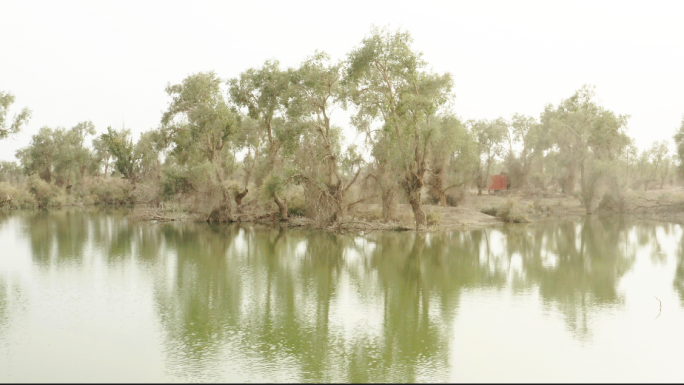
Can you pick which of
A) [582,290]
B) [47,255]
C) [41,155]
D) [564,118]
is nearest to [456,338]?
[582,290]

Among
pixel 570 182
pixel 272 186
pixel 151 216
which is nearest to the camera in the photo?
pixel 272 186

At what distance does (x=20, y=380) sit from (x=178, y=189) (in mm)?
32565

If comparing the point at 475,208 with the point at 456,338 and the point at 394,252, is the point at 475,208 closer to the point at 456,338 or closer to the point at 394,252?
the point at 394,252

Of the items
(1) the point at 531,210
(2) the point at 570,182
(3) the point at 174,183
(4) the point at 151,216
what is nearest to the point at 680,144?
(1) the point at 531,210

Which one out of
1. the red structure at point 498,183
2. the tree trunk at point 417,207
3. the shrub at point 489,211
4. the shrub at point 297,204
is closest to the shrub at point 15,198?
the shrub at point 297,204

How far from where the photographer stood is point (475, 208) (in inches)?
1836

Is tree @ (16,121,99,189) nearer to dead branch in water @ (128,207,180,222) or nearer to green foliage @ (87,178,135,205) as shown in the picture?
green foliage @ (87,178,135,205)

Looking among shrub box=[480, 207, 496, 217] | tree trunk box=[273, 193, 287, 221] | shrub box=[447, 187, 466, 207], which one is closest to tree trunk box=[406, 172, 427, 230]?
tree trunk box=[273, 193, 287, 221]

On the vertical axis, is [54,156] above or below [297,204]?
above

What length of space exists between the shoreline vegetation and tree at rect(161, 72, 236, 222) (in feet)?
Result: 0.28

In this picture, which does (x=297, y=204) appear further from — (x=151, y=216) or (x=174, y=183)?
(x=151, y=216)

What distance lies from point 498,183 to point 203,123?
3643 centimetres

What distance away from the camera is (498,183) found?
64062 millimetres

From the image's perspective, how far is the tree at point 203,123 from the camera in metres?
39.5
